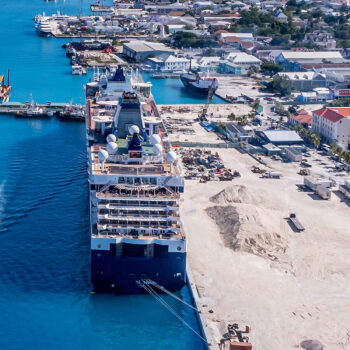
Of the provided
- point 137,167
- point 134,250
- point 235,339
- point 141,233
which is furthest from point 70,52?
point 235,339

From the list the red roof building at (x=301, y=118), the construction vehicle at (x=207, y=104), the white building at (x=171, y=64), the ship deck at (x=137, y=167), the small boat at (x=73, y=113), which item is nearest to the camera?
the ship deck at (x=137, y=167)

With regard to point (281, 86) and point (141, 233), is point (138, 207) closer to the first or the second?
point (141, 233)

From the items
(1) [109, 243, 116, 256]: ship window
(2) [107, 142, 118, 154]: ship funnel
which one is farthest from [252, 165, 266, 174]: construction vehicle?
(1) [109, 243, 116, 256]: ship window

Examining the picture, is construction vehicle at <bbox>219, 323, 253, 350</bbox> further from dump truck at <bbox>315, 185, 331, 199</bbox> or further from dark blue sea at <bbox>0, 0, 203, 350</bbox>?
dump truck at <bbox>315, 185, 331, 199</bbox>

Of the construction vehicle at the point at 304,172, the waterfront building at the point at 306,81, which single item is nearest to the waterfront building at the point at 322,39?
the waterfront building at the point at 306,81

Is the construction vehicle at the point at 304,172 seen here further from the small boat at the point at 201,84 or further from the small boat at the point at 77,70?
the small boat at the point at 77,70
